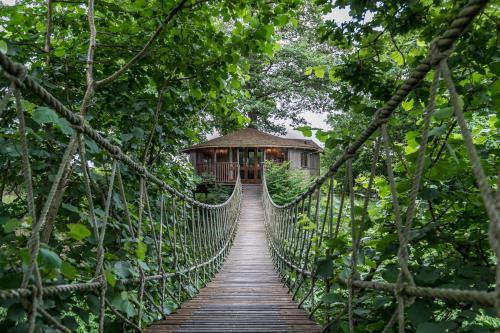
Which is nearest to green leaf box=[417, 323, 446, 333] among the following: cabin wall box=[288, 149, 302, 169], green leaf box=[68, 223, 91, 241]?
green leaf box=[68, 223, 91, 241]

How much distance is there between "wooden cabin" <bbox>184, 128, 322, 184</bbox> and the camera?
16906 mm

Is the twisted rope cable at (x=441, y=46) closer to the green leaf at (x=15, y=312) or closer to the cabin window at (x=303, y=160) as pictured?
the green leaf at (x=15, y=312)

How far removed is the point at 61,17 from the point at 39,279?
2.46 m

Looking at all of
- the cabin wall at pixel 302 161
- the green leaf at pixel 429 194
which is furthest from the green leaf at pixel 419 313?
the cabin wall at pixel 302 161

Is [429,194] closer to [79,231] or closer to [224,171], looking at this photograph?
[79,231]

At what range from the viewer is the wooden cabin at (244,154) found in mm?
16906

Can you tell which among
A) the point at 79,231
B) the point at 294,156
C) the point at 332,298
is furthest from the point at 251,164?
the point at 79,231

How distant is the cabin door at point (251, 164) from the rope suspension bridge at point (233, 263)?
41.1ft

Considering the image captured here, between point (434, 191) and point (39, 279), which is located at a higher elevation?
point (434, 191)

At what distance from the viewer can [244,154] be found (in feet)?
60.3

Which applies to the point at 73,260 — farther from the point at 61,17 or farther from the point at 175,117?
the point at 61,17

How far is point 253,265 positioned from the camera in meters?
5.27

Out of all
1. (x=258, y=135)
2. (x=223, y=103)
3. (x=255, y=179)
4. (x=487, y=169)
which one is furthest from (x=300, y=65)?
(x=487, y=169)

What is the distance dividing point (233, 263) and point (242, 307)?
2869 mm
